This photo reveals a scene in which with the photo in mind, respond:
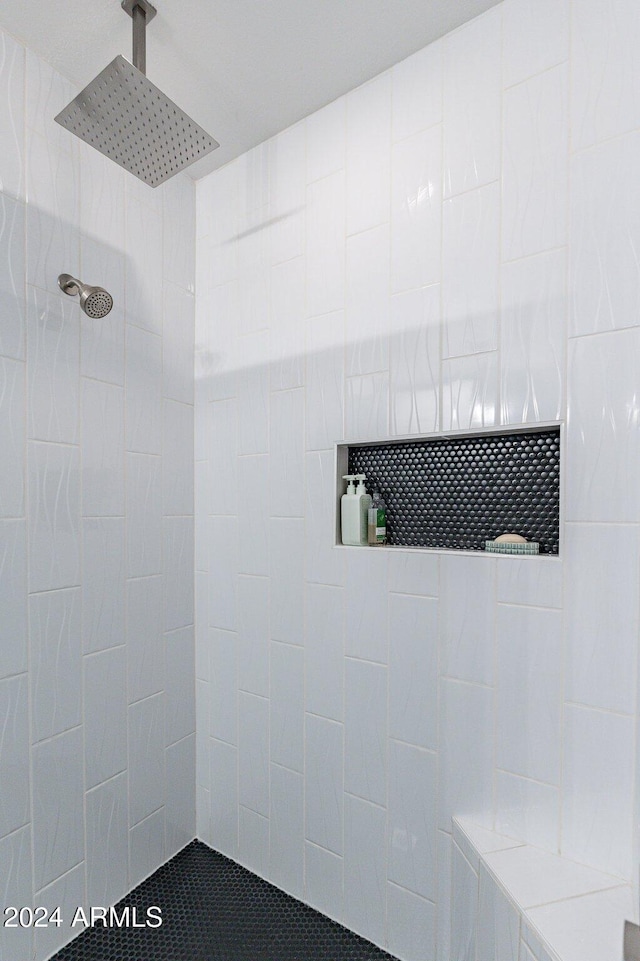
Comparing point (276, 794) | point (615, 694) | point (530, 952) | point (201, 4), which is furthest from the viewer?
point (276, 794)

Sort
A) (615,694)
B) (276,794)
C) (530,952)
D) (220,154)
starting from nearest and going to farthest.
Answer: (530,952) < (615,694) < (276,794) < (220,154)

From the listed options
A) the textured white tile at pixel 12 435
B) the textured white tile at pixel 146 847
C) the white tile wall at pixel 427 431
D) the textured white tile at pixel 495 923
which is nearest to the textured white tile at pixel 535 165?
the white tile wall at pixel 427 431

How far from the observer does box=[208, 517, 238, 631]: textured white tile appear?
1.66m

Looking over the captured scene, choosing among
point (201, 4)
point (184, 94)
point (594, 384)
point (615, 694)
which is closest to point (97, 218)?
point (184, 94)

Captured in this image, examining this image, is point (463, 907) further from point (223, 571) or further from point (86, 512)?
point (86, 512)

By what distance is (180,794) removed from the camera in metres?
1.69

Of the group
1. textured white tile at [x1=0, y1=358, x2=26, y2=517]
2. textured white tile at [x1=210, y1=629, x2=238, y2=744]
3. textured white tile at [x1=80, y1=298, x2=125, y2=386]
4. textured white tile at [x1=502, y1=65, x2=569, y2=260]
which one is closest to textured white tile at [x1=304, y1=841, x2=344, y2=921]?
textured white tile at [x1=210, y1=629, x2=238, y2=744]

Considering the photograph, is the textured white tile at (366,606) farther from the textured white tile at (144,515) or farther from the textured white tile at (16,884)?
the textured white tile at (16,884)

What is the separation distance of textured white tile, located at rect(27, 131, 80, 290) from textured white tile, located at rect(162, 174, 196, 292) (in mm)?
324

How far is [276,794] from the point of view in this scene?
5.04 feet

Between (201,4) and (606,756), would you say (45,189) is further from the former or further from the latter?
(606,756)

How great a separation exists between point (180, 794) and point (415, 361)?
1486 mm

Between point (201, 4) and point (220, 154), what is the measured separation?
0.48 m

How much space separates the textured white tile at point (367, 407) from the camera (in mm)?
1333
